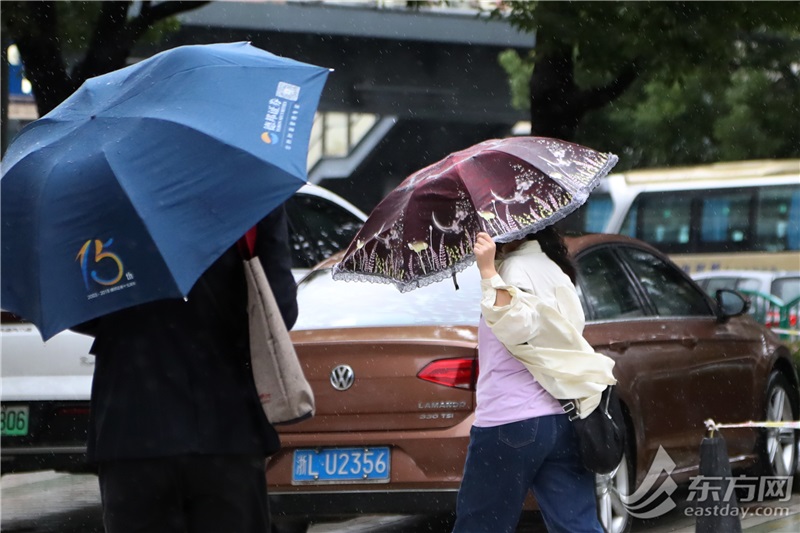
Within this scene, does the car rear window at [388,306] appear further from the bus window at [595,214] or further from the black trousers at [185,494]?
the bus window at [595,214]

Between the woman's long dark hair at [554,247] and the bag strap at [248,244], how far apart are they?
43.2 inches

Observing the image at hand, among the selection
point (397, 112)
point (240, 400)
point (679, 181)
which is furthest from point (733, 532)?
point (397, 112)

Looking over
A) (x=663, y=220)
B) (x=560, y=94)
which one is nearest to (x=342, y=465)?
(x=560, y=94)

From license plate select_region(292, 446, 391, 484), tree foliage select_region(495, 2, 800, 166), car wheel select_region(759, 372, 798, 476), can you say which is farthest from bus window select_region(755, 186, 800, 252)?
license plate select_region(292, 446, 391, 484)

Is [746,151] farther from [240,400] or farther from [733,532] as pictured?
[240,400]

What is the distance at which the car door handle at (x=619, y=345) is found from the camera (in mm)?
6191

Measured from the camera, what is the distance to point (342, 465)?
577 centimetres

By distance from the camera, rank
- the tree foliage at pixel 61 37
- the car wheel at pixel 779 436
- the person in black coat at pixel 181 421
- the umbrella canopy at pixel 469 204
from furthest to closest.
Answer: the tree foliage at pixel 61 37
the car wheel at pixel 779 436
the umbrella canopy at pixel 469 204
the person in black coat at pixel 181 421

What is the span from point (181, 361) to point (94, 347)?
306mm

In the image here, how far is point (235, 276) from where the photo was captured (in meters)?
3.48

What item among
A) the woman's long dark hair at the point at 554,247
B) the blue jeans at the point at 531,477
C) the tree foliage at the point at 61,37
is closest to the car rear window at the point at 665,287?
the woman's long dark hair at the point at 554,247

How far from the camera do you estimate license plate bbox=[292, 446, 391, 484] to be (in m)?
5.71

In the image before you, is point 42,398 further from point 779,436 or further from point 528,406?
point 779,436

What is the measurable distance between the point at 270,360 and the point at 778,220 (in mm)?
24162
